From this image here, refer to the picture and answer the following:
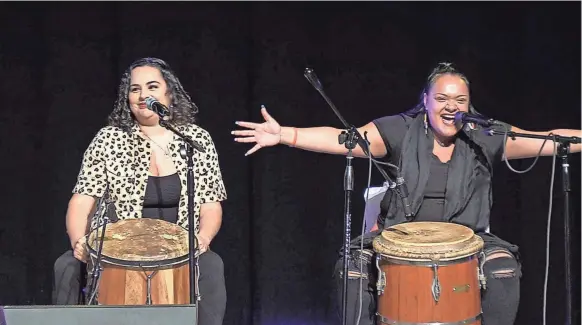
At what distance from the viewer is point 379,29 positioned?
16.2ft

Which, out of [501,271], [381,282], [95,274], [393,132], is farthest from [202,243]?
[501,271]

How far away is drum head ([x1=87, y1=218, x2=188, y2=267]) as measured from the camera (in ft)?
10.9

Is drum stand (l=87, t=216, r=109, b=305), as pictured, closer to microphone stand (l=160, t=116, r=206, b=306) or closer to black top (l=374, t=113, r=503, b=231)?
microphone stand (l=160, t=116, r=206, b=306)

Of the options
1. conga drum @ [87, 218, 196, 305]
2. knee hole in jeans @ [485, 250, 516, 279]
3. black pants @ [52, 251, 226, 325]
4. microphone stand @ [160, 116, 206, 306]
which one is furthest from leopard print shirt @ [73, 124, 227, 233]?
knee hole in jeans @ [485, 250, 516, 279]

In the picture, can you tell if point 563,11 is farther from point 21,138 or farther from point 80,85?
point 21,138

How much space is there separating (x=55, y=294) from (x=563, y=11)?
3.17m

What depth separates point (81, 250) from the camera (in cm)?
372

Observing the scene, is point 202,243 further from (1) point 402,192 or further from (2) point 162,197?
(1) point 402,192

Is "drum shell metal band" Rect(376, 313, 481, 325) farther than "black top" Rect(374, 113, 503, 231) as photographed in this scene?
No

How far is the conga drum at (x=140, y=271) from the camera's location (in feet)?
11.0

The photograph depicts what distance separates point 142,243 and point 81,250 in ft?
1.31

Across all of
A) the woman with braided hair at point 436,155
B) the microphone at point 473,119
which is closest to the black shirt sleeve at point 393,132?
the woman with braided hair at point 436,155

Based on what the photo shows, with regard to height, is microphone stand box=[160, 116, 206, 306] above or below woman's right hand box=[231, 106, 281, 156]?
below

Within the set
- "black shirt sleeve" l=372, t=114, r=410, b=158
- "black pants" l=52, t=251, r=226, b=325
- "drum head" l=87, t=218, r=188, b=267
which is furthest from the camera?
"black shirt sleeve" l=372, t=114, r=410, b=158
